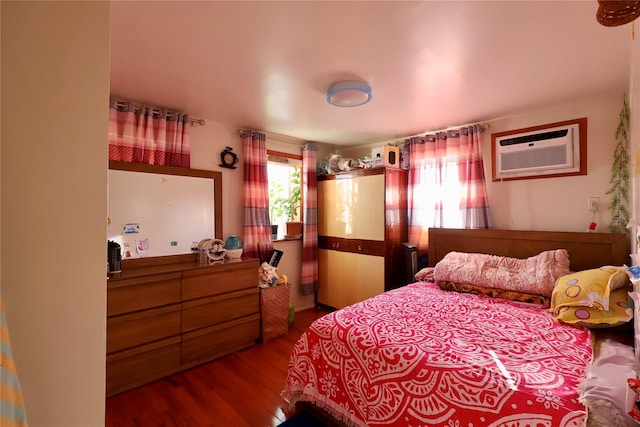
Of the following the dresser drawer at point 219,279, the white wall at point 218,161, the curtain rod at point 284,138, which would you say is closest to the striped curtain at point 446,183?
the curtain rod at point 284,138

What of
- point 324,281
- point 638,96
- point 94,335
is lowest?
point 324,281

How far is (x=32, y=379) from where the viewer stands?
1.66 feet

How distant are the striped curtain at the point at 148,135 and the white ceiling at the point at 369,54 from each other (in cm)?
14

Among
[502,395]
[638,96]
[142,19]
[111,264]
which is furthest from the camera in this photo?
[111,264]

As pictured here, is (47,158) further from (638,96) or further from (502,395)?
(638,96)

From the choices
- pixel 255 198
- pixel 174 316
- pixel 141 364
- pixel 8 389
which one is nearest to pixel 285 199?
pixel 255 198

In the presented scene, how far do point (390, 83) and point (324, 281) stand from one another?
2.70 m

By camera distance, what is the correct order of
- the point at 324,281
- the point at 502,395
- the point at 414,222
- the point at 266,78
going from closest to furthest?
the point at 502,395
the point at 266,78
the point at 414,222
the point at 324,281

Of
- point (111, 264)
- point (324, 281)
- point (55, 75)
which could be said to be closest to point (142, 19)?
point (55, 75)

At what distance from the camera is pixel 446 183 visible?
325cm

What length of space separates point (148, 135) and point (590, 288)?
359cm

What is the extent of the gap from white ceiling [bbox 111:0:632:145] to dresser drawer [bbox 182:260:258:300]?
1491 millimetres

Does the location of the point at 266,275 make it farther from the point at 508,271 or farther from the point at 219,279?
the point at 508,271

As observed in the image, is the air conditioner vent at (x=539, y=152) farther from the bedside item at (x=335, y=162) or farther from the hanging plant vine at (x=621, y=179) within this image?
the bedside item at (x=335, y=162)
